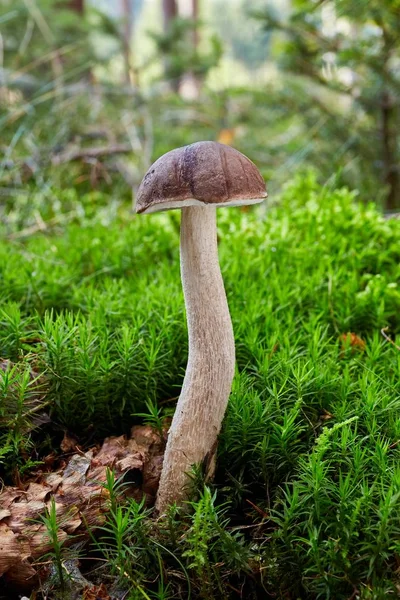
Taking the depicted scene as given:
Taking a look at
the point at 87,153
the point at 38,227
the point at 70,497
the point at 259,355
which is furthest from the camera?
the point at 87,153

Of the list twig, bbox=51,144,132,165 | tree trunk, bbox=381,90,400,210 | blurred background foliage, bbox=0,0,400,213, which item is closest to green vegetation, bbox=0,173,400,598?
blurred background foliage, bbox=0,0,400,213

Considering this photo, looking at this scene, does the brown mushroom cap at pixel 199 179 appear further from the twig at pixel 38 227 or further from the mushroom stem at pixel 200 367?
the twig at pixel 38 227

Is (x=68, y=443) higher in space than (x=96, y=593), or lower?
higher

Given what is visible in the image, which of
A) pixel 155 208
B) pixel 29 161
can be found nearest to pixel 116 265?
pixel 155 208

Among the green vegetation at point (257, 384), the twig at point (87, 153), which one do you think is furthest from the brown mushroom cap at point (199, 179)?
the twig at point (87, 153)

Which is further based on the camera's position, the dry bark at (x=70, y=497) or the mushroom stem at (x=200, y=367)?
the mushroom stem at (x=200, y=367)

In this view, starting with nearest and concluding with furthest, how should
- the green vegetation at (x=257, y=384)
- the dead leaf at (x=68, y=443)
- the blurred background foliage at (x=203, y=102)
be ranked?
the green vegetation at (x=257, y=384) → the dead leaf at (x=68, y=443) → the blurred background foliage at (x=203, y=102)

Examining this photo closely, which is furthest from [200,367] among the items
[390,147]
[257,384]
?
[390,147]

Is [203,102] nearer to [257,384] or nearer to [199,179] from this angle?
[257,384]
